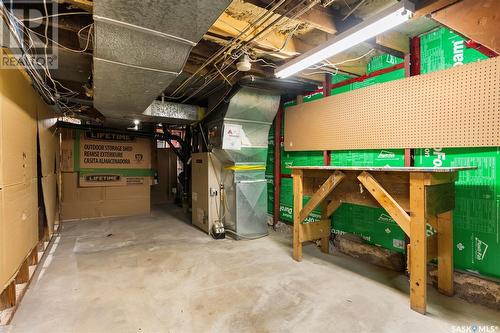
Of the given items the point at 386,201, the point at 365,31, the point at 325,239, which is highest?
the point at 365,31

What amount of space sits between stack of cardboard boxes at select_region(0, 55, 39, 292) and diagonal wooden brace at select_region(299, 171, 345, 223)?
2401mm

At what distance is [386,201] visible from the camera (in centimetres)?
187

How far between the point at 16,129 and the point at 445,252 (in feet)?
11.5

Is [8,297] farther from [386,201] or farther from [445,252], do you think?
[445,252]

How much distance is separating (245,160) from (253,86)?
1.03 m

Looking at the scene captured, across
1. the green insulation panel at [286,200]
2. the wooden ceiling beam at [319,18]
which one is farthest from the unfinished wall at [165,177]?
the wooden ceiling beam at [319,18]

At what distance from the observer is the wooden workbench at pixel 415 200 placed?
170 centimetres

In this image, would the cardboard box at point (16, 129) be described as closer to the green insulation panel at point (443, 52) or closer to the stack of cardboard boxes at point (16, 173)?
the stack of cardboard boxes at point (16, 173)

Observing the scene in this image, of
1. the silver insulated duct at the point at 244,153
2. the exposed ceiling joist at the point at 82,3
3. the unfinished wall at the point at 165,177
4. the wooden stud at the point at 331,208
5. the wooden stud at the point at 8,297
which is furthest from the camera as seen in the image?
the unfinished wall at the point at 165,177

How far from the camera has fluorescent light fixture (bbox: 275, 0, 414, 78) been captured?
1.40 metres

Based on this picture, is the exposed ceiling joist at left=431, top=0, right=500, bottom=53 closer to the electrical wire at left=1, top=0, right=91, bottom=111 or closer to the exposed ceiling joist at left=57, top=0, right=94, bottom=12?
the exposed ceiling joist at left=57, top=0, right=94, bottom=12

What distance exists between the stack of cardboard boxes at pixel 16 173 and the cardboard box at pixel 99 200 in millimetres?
2376

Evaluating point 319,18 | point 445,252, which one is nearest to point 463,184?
point 445,252

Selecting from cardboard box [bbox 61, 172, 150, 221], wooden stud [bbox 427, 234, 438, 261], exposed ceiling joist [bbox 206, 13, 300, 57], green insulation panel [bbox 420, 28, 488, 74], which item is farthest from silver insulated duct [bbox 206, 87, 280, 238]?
cardboard box [bbox 61, 172, 150, 221]
